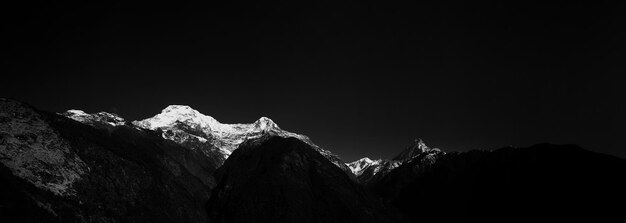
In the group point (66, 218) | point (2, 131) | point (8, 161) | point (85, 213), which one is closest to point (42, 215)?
point (66, 218)

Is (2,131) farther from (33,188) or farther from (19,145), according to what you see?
(33,188)

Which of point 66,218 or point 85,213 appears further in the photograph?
point 85,213

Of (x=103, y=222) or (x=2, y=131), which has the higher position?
(x=2, y=131)

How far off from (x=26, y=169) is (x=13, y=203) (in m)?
27.9

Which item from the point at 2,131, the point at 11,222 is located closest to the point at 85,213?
the point at 11,222

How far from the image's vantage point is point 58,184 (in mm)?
199750

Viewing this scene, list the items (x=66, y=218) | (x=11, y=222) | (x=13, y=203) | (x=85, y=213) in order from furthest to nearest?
(x=85, y=213)
(x=66, y=218)
(x=13, y=203)
(x=11, y=222)

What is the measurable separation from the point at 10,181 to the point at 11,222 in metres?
27.7

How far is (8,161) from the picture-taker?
189 m

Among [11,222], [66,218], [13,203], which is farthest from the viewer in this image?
[66,218]

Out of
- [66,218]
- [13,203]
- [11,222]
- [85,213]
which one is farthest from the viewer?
[85,213]

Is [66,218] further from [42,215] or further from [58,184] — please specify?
[58,184]

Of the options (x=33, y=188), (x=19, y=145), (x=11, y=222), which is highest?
(x=19, y=145)

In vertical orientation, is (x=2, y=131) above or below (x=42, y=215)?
above
